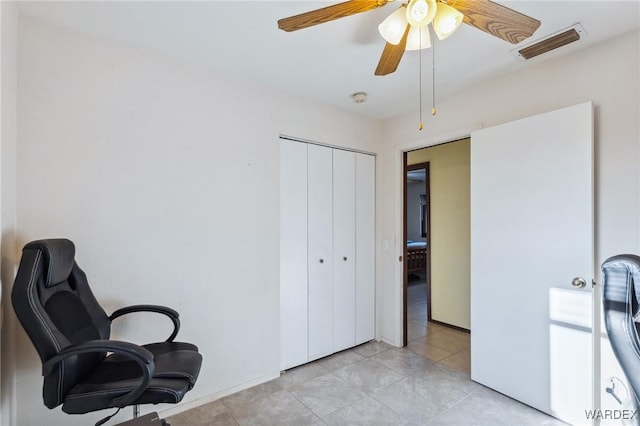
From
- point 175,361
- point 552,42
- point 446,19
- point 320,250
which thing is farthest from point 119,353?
point 552,42

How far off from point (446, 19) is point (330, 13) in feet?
1.65

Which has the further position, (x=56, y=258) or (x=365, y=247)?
(x=365, y=247)

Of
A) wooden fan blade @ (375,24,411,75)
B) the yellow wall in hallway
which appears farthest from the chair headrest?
the yellow wall in hallway

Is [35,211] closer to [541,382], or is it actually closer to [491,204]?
[491,204]

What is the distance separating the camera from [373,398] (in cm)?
221

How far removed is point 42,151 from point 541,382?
3398 mm

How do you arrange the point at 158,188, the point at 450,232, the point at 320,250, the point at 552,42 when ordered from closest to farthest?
the point at 552,42 < the point at 158,188 < the point at 320,250 < the point at 450,232

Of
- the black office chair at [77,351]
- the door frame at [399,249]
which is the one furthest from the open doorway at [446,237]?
the black office chair at [77,351]

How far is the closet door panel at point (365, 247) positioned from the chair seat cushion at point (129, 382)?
1.90 meters

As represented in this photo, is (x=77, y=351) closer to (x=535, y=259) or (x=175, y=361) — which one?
(x=175, y=361)

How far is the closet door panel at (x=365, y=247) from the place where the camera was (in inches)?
124

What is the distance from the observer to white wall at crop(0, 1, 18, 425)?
1387 mm

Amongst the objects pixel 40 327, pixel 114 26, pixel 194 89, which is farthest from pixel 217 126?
pixel 40 327

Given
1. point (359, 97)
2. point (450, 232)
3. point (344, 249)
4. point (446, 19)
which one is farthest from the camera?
point (450, 232)
